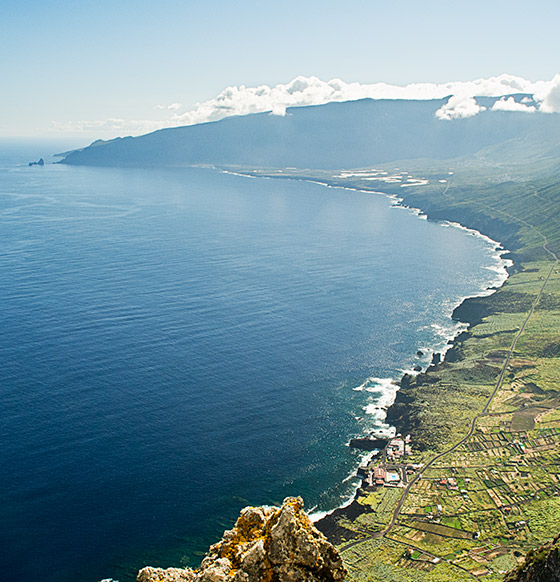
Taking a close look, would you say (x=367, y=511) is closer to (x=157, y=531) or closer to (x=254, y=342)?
(x=157, y=531)

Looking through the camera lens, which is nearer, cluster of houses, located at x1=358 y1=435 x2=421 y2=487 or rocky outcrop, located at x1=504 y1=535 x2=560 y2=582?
rocky outcrop, located at x1=504 y1=535 x2=560 y2=582

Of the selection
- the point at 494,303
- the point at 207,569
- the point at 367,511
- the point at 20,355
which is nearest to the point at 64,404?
the point at 20,355

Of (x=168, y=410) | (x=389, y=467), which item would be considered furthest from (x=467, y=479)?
(x=168, y=410)

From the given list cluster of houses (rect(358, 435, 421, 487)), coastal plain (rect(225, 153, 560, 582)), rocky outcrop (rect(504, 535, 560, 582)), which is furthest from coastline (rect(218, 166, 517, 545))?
rocky outcrop (rect(504, 535, 560, 582))

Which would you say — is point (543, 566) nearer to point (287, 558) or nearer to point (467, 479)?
point (287, 558)

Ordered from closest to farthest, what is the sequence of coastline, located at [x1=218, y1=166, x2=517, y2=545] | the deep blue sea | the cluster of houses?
the deep blue sea → coastline, located at [x1=218, y1=166, x2=517, y2=545] → the cluster of houses

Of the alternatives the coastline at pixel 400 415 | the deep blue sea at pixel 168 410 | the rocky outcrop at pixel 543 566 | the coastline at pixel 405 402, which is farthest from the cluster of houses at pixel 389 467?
the rocky outcrop at pixel 543 566

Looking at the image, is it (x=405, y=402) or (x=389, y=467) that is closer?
(x=389, y=467)

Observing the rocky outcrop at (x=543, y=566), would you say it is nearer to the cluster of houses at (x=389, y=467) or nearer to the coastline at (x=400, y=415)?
the coastline at (x=400, y=415)

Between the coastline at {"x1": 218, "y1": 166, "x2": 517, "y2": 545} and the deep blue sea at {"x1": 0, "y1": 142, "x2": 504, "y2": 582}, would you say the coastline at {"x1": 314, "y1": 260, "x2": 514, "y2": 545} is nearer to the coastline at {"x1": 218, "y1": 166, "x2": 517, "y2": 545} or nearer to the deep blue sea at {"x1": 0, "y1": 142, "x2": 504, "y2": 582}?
the coastline at {"x1": 218, "y1": 166, "x2": 517, "y2": 545}
